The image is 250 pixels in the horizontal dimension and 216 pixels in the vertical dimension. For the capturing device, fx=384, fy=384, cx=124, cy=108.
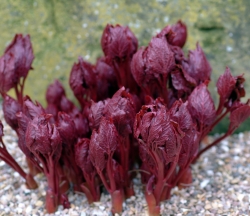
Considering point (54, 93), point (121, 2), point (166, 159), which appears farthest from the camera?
point (121, 2)

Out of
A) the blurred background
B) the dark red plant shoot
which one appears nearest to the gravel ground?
the dark red plant shoot

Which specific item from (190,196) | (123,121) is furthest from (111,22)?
(190,196)

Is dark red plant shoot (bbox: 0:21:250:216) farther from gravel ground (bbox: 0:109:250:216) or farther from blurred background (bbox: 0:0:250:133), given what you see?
blurred background (bbox: 0:0:250:133)

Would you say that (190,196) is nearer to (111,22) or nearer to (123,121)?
(123,121)

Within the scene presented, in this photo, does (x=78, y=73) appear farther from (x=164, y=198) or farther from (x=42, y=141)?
(x=164, y=198)

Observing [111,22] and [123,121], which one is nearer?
[123,121]

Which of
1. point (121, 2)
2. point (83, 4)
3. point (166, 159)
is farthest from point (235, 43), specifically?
point (166, 159)
